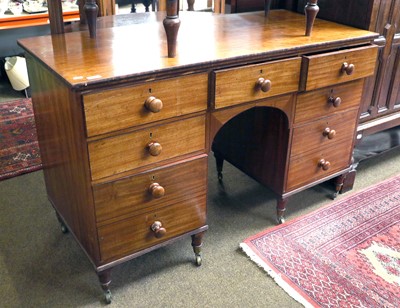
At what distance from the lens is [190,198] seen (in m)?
1.52

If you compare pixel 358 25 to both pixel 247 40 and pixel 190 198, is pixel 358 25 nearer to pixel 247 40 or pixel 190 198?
pixel 247 40

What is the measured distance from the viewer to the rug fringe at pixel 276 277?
153 cm

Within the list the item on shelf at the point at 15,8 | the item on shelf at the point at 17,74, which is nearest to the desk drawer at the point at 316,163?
the item on shelf at the point at 17,74

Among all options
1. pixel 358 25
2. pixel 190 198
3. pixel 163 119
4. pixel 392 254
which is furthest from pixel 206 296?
pixel 358 25

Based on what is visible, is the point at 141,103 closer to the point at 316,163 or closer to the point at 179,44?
the point at 179,44

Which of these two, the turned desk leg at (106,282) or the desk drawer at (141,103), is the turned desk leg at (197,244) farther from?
the desk drawer at (141,103)

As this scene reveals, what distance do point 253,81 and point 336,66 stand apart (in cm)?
37

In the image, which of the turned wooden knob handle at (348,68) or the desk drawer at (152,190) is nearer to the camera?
the desk drawer at (152,190)

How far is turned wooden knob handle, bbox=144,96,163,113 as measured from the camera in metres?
1.26

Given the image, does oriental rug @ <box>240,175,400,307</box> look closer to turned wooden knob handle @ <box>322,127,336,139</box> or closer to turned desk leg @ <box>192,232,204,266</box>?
turned desk leg @ <box>192,232,204,266</box>

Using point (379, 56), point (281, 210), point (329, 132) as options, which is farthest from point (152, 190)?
point (379, 56)

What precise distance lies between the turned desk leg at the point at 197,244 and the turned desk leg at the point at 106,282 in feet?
1.06

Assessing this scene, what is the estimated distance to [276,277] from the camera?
1616 millimetres

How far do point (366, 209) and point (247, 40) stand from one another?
0.94m
